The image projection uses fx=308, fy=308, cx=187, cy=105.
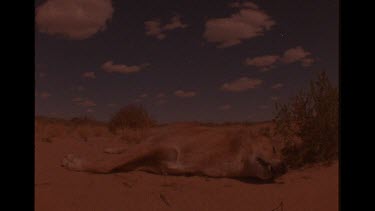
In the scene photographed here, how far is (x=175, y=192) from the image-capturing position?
12.4ft

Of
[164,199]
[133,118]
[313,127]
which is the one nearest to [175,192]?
[164,199]

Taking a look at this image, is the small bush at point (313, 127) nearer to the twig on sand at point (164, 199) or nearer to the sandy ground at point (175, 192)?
the sandy ground at point (175, 192)

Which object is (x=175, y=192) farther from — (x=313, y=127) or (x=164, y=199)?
(x=313, y=127)

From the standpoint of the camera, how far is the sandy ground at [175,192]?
332cm

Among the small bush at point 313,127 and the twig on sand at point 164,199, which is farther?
the small bush at point 313,127

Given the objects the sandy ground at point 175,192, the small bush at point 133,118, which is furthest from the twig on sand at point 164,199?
the small bush at point 133,118

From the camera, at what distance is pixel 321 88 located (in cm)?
564

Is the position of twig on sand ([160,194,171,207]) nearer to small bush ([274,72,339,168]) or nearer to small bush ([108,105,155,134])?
small bush ([274,72,339,168])

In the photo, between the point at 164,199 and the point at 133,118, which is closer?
the point at 164,199

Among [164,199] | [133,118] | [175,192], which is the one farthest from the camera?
[133,118]
